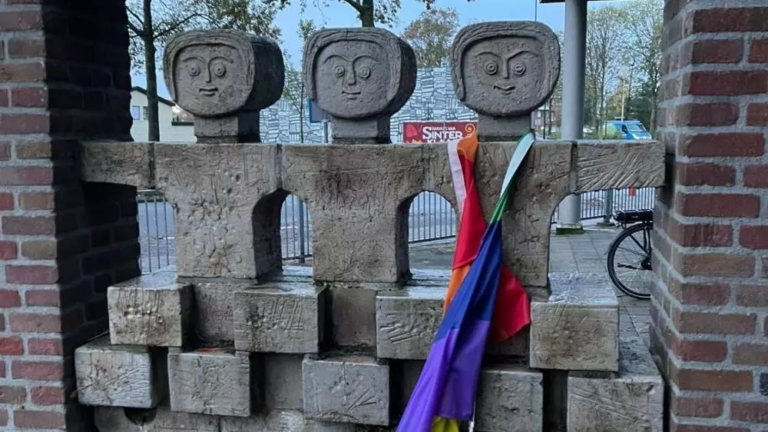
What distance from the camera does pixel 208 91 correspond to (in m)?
2.73

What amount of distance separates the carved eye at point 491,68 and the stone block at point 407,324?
0.81 m

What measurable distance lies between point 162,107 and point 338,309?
1607 inches

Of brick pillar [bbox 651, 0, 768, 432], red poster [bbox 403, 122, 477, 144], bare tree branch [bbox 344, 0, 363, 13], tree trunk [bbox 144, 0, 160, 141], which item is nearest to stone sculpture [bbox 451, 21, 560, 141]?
brick pillar [bbox 651, 0, 768, 432]

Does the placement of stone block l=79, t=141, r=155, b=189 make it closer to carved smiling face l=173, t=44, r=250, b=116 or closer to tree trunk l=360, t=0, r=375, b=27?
carved smiling face l=173, t=44, r=250, b=116

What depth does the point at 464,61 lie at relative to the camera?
2498 millimetres

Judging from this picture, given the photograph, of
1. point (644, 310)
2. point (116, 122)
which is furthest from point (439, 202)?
point (116, 122)

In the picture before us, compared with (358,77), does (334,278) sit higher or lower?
lower

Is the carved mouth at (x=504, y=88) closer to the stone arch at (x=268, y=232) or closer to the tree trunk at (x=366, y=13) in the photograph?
the stone arch at (x=268, y=232)

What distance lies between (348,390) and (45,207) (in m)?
1.37

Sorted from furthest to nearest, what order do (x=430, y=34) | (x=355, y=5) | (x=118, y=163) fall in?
(x=430, y=34) < (x=355, y=5) < (x=118, y=163)

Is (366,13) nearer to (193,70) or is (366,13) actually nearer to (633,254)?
(633,254)

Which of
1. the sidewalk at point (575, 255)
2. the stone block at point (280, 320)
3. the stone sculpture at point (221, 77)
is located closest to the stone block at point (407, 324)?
the stone block at point (280, 320)

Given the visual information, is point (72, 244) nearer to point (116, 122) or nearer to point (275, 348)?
point (116, 122)

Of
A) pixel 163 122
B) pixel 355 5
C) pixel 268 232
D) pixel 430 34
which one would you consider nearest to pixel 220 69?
pixel 268 232
